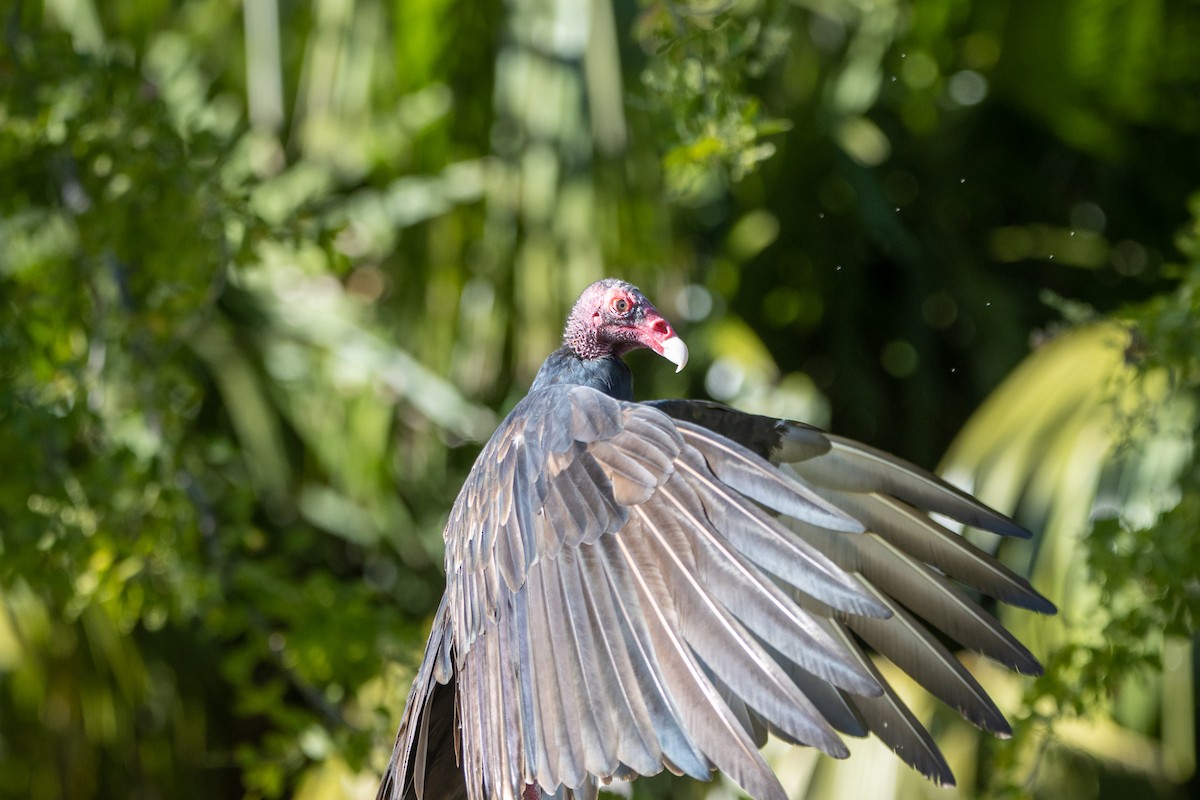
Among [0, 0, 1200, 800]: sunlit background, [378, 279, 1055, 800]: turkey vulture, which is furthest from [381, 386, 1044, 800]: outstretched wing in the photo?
[0, 0, 1200, 800]: sunlit background

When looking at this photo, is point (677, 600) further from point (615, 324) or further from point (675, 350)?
point (615, 324)

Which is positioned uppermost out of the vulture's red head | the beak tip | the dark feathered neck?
the vulture's red head

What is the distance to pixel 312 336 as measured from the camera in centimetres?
392


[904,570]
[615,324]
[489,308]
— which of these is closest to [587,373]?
[615,324]

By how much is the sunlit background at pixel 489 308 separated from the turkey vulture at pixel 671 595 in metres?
0.54

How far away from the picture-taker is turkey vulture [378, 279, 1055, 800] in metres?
1.54

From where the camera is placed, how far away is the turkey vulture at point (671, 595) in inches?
60.6

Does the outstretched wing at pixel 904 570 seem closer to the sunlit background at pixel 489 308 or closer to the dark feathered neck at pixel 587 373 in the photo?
the dark feathered neck at pixel 587 373

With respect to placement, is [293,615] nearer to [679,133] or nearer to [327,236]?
[327,236]

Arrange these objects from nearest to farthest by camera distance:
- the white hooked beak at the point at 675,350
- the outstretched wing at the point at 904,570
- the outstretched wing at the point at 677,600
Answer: the outstretched wing at the point at 677,600
the outstretched wing at the point at 904,570
the white hooked beak at the point at 675,350

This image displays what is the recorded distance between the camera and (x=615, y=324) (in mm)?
2307

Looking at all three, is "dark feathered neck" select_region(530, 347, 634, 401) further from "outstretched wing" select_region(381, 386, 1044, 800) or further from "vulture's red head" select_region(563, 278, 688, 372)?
"outstretched wing" select_region(381, 386, 1044, 800)

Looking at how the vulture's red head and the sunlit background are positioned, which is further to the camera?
Result: the sunlit background

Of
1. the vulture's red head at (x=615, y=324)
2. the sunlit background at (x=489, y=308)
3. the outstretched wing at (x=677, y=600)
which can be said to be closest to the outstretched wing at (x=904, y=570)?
the outstretched wing at (x=677, y=600)
